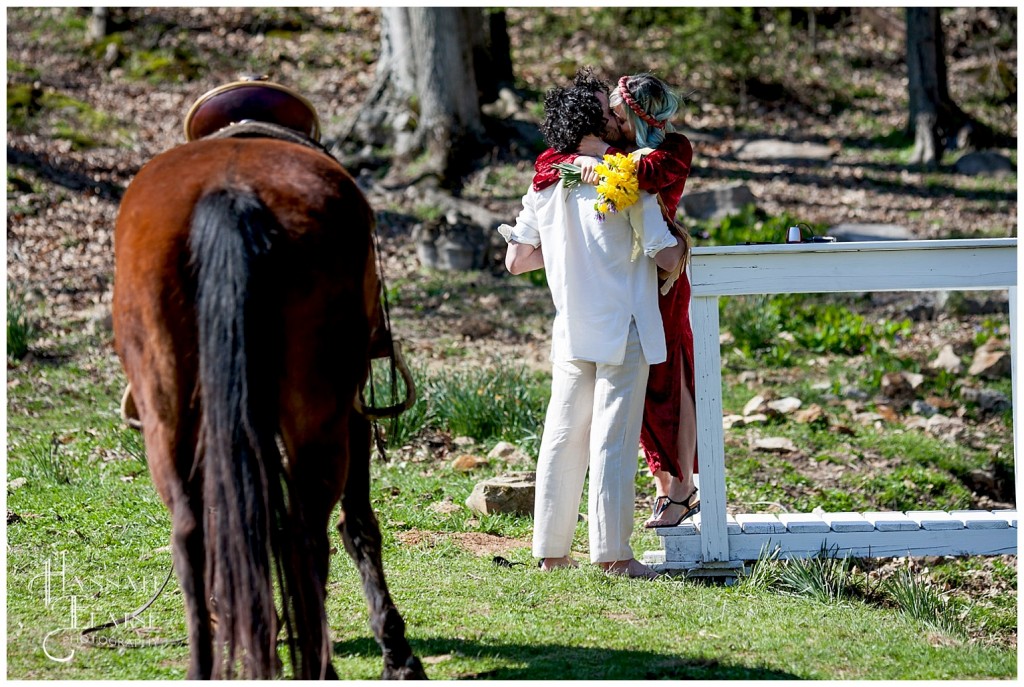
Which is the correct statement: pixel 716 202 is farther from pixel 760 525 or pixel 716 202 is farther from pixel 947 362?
pixel 760 525

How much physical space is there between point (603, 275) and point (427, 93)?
9.36 metres

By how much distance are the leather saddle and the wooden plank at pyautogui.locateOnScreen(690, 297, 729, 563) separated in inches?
79.1

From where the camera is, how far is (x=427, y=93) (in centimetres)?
1338

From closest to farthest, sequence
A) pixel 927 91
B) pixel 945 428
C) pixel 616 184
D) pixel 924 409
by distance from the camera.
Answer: pixel 616 184, pixel 945 428, pixel 924 409, pixel 927 91

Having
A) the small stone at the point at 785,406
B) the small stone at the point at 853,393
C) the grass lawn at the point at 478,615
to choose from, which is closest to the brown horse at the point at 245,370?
the grass lawn at the point at 478,615

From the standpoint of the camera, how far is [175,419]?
309cm

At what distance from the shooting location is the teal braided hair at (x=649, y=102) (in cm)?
457

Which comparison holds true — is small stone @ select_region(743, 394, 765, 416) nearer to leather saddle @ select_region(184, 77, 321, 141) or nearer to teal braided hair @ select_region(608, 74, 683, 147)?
teal braided hair @ select_region(608, 74, 683, 147)

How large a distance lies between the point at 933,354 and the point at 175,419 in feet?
27.0

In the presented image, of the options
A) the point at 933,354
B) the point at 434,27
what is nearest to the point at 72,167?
the point at 434,27

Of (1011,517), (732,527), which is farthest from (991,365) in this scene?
(732,527)

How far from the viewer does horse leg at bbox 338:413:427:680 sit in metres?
3.66

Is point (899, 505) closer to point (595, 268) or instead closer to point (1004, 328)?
point (595, 268)

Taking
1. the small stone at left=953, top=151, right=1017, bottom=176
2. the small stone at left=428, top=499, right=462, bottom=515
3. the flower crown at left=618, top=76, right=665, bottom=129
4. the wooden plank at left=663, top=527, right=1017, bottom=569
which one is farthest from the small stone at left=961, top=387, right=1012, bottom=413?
the small stone at left=953, top=151, right=1017, bottom=176
